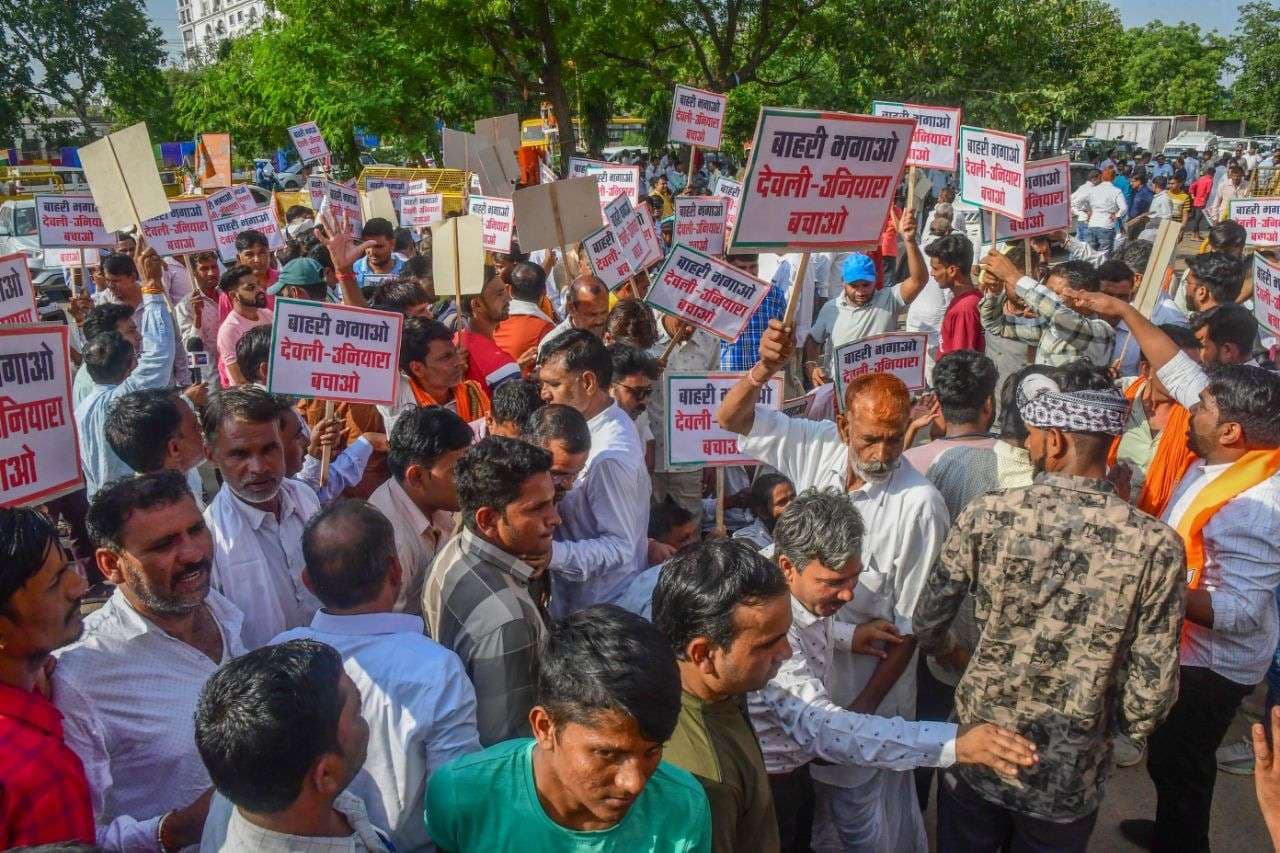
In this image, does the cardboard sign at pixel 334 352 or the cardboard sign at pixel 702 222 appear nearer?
the cardboard sign at pixel 334 352

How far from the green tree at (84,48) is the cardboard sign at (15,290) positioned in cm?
4387

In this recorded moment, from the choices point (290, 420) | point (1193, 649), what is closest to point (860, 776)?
point (1193, 649)

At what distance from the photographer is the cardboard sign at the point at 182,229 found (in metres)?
7.74

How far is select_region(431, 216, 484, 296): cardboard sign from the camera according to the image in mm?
5477

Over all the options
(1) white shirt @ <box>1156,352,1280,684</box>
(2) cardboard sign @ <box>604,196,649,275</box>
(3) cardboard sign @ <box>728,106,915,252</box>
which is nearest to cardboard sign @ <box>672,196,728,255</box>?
(2) cardboard sign @ <box>604,196,649,275</box>

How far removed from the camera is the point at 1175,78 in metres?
68.5

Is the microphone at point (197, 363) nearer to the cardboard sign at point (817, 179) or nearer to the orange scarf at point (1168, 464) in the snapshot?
the cardboard sign at point (817, 179)

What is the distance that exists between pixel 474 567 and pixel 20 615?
3.50 feet

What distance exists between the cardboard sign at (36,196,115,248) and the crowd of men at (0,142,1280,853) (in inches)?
189

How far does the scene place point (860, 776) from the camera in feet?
10.0

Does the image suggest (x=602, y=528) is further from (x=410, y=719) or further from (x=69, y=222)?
(x=69, y=222)

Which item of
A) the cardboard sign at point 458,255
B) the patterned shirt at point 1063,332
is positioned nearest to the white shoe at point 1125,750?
the patterned shirt at point 1063,332

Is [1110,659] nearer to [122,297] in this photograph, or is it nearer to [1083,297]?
[1083,297]

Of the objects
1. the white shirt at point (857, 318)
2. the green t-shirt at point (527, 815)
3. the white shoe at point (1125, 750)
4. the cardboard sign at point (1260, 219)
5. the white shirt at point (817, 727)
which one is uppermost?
the cardboard sign at point (1260, 219)
